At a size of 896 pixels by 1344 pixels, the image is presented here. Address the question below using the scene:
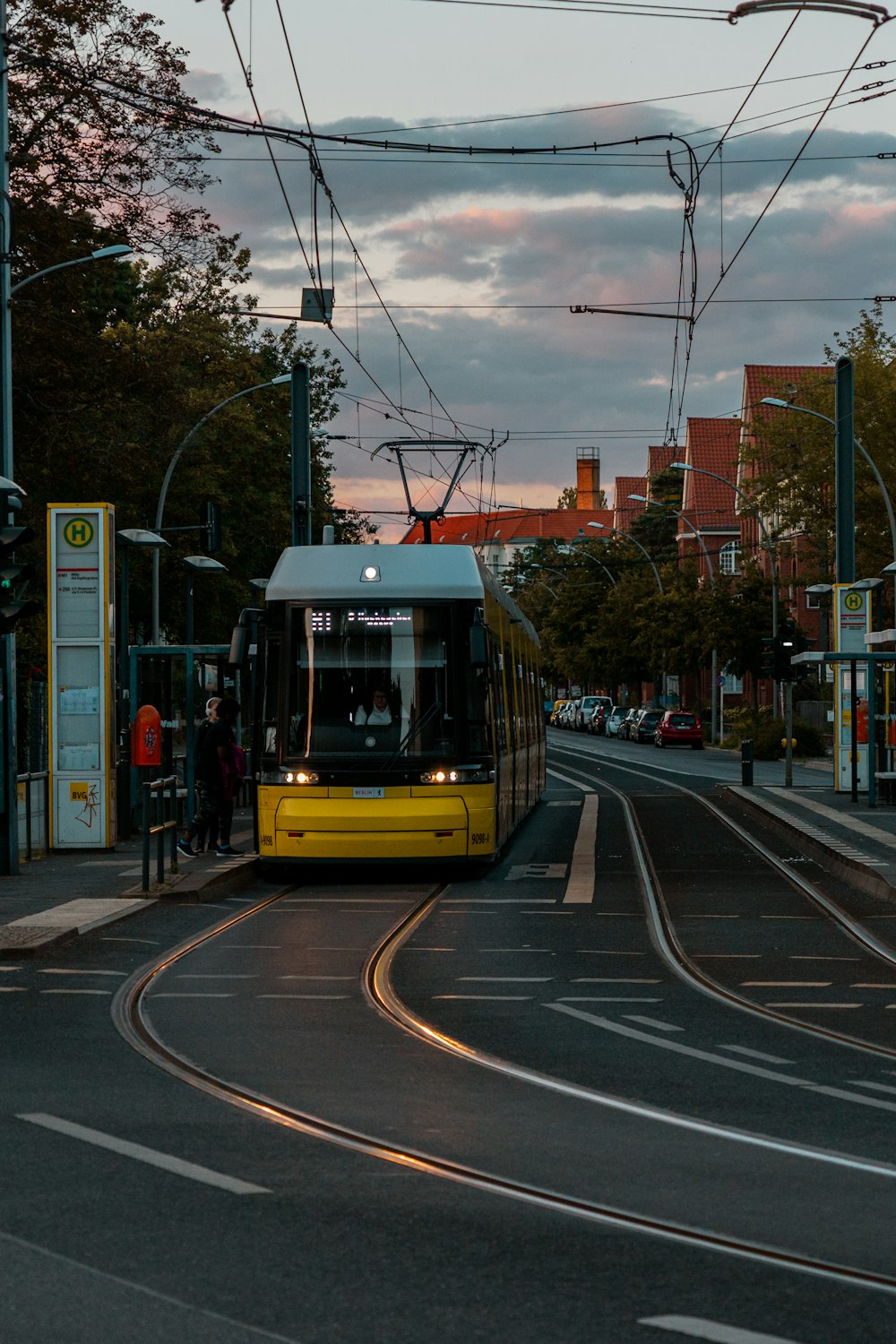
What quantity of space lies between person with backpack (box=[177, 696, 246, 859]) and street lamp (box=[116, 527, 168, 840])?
9.12 feet

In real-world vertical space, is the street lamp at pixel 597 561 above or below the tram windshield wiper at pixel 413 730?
above

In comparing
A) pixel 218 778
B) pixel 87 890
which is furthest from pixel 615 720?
pixel 87 890

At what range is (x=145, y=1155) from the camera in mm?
6812

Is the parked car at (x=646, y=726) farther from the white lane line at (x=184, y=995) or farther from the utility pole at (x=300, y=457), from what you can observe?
the white lane line at (x=184, y=995)

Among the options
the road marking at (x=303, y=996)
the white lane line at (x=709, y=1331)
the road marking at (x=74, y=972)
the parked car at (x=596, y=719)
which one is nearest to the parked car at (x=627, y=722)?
the parked car at (x=596, y=719)

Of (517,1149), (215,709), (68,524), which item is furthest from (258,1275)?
(68,524)

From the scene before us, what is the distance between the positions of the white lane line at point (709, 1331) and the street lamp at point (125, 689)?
1896cm

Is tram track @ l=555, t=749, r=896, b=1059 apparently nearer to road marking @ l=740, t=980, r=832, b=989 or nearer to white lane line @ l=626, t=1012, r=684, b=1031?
road marking @ l=740, t=980, r=832, b=989

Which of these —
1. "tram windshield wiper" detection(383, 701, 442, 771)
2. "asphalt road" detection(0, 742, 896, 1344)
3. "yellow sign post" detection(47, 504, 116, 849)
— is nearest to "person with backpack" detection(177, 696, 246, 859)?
"yellow sign post" detection(47, 504, 116, 849)

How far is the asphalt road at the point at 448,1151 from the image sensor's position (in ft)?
16.4

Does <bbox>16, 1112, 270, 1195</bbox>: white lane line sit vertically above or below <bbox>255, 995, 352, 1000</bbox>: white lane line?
above

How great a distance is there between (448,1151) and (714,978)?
5.21 m

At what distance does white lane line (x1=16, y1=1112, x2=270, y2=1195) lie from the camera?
6346 mm

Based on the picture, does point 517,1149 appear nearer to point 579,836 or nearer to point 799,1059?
point 799,1059
